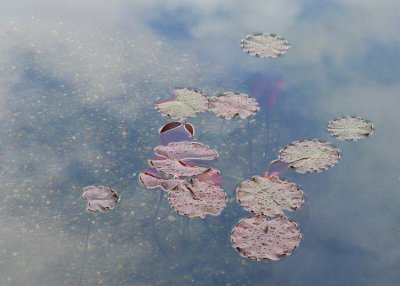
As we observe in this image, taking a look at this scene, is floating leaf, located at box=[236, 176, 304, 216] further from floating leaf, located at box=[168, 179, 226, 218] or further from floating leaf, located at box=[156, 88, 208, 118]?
floating leaf, located at box=[156, 88, 208, 118]

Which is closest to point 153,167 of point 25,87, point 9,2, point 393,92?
point 25,87

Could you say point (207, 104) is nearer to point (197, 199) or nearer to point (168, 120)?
point (168, 120)

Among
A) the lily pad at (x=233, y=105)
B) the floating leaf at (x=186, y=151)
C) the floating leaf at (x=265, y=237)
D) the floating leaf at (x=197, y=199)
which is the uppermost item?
the lily pad at (x=233, y=105)

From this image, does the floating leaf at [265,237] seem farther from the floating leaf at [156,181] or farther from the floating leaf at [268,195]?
the floating leaf at [156,181]

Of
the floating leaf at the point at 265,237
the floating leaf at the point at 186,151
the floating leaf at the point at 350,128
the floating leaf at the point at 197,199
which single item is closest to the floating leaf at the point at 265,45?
the floating leaf at the point at 350,128

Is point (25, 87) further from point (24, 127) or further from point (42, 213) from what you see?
point (42, 213)

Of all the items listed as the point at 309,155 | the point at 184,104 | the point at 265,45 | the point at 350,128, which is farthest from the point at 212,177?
the point at 265,45

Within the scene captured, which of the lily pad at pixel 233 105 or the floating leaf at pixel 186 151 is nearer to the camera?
the floating leaf at pixel 186 151
